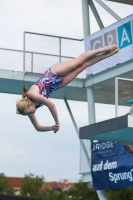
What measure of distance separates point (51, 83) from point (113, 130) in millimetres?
5790

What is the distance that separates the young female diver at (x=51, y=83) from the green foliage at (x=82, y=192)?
124 ft

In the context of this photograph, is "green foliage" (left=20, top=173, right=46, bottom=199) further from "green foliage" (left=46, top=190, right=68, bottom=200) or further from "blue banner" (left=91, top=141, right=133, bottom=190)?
"blue banner" (left=91, top=141, right=133, bottom=190)

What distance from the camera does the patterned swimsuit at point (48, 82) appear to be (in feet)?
28.7

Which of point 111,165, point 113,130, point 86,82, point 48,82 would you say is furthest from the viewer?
point 86,82

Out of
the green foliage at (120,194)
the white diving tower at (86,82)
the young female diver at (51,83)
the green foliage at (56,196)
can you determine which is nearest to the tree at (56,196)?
the green foliage at (56,196)

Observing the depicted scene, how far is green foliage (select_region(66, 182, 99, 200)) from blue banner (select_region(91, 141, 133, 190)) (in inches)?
1019

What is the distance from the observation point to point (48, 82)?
8797 mm

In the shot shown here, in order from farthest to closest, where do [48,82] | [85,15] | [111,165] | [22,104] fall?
[85,15] < [111,165] < [48,82] < [22,104]

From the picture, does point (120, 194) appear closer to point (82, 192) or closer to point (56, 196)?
point (82, 192)

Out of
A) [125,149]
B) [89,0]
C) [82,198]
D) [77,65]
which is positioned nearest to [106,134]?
[125,149]

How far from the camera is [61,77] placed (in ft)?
29.4

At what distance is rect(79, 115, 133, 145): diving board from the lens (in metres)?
13.8

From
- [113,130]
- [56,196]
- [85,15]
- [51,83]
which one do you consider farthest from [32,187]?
[51,83]

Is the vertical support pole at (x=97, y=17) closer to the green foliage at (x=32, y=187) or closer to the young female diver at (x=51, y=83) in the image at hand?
the young female diver at (x=51, y=83)
